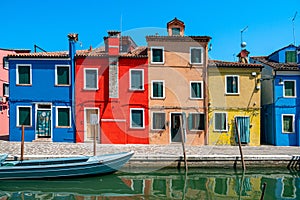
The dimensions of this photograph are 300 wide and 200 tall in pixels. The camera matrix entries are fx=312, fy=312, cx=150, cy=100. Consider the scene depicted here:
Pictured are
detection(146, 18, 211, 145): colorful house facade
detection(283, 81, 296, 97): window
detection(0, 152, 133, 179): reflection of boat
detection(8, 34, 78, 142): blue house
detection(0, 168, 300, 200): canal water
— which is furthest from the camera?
detection(283, 81, 296, 97): window

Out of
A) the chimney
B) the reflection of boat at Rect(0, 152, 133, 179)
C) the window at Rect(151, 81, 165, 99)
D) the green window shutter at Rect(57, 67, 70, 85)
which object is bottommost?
the reflection of boat at Rect(0, 152, 133, 179)

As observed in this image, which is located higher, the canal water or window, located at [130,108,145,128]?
window, located at [130,108,145,128]

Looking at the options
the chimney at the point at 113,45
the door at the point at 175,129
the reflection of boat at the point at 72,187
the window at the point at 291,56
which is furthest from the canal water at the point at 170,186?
the window at the point at 291,56

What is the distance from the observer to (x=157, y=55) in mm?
19906

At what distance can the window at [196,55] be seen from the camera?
65.9 ft

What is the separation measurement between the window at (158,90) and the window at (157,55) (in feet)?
4.39

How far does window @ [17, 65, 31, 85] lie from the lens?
19.6 m

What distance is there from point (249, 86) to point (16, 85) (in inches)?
583

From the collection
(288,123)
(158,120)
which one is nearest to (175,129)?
(158,120)

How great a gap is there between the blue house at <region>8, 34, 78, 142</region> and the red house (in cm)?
66

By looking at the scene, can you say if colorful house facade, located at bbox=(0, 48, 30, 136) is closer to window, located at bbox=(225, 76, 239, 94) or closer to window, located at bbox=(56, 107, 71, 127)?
window, located at bbox=(56, 107, 71, 127)

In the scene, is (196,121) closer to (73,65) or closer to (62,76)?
(73,65)

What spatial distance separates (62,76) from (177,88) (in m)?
7.36

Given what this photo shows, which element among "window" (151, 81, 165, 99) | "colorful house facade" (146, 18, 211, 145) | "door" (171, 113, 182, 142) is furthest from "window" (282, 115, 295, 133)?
"window" (151, 81, 165, 99)
